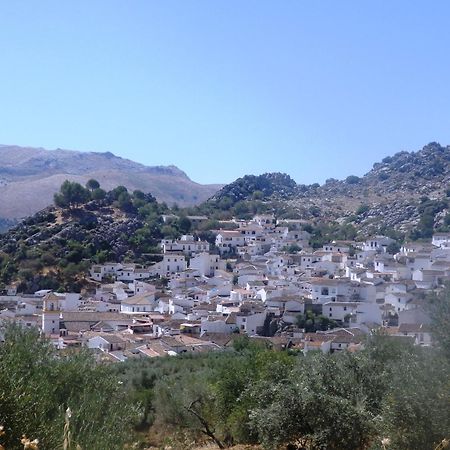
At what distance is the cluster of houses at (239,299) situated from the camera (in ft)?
127

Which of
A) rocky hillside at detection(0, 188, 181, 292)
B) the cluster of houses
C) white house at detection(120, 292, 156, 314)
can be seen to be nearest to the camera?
the cluster of houses

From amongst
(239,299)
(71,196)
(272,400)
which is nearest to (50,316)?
(239,299)

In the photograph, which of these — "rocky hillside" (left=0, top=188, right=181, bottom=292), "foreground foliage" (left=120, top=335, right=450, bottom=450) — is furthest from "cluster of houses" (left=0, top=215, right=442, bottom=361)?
"foreground foliage" (left=120, top=335, right=450, bottom=450)

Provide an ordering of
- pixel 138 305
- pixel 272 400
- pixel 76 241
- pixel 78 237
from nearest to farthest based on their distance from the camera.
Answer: pixel 272 400 → pixel 138 305 → pixel 76 241 → pixel 78 237

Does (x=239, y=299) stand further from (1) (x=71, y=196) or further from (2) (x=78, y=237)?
(1) (x=71, y=196)

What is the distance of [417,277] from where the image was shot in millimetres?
53125

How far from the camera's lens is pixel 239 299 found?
5091 cm

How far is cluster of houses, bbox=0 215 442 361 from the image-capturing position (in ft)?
127

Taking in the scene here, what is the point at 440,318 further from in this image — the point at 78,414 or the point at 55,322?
the point at 55,322

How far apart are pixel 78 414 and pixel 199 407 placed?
34.9 feet

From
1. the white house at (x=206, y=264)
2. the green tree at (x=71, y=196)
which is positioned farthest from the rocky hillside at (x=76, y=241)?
the white house at (x=206, y=264)

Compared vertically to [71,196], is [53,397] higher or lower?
lower

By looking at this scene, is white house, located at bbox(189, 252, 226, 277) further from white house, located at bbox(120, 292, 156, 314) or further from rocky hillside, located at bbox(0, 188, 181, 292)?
white house, located at bbox(120, 292, 156, 314)

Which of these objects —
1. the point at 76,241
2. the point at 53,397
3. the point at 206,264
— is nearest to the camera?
the point at 53,397
